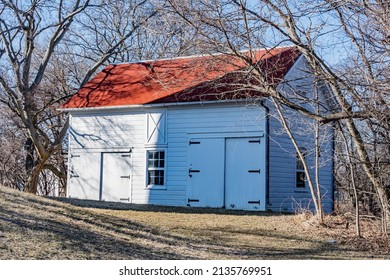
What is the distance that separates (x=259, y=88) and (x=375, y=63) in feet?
9.56

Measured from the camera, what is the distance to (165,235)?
1386 cm

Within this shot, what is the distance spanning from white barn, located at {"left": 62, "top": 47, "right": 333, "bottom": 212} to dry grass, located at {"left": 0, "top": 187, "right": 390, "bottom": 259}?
3208mm

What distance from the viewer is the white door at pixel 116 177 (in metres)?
24.7

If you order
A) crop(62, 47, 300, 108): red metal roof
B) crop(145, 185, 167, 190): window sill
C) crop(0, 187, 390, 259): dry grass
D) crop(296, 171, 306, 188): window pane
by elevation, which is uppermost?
crop(62, 47, 300, 108): red metal roof

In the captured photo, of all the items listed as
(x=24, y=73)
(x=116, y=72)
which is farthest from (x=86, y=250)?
(x=24, y=73)

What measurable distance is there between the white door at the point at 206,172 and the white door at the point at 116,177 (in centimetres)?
296

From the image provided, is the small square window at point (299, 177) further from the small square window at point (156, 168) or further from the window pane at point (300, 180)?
the small square window at point (156, 168)

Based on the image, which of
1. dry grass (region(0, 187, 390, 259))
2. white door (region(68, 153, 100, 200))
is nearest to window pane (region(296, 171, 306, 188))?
dry grass (region(0, 187, 390, 259))

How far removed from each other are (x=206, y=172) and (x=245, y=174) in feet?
4.95

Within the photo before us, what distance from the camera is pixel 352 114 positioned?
44.7ft

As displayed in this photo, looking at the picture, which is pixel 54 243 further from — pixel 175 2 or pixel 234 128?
pixel 234 128

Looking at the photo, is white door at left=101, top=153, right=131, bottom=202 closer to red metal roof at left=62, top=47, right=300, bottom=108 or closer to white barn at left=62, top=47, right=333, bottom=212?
white barn at left=62, top=47, right=333, bottom=212

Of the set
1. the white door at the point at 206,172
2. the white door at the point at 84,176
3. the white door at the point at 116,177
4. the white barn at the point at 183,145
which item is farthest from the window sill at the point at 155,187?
the white door at the point at 84,176

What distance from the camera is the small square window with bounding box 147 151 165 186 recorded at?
939 inches
